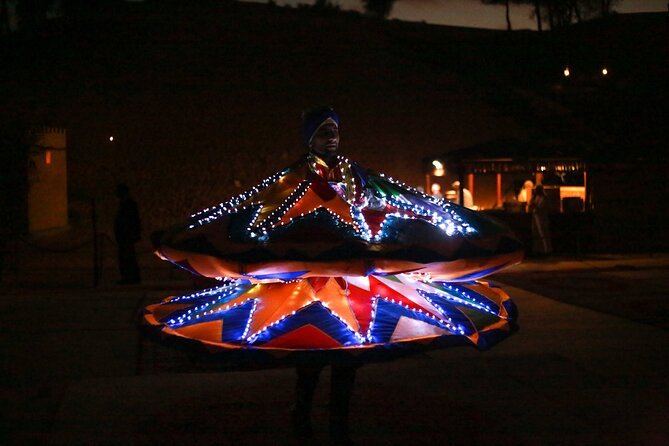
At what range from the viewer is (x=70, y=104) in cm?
3941

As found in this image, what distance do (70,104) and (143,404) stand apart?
35.1 meters

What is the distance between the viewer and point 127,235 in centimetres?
1473

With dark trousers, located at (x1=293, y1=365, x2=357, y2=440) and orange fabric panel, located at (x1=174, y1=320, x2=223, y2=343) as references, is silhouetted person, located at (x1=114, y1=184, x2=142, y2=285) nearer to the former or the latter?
dark trousers, located at (x1=293, y1=365, x2=357, y2=440)

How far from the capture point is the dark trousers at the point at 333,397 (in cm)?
521

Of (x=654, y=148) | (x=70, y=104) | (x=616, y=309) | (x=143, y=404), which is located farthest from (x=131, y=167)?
(x=143, y=404)

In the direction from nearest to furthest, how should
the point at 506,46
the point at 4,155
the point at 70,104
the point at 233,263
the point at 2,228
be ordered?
the point at 233,263 < the point at 2,228 < the point at 4,155 < the point at 70,104 < the point at 506,46

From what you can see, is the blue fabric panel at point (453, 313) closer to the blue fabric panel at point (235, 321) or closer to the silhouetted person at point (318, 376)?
the silhouetted person at point (318, 376)

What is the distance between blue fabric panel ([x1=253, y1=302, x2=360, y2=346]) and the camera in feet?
15.5

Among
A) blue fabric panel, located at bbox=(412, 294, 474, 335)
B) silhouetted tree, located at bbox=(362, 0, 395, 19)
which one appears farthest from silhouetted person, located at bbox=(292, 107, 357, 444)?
silhouetted tree, located at bbox=(362, 0, 395, 19)

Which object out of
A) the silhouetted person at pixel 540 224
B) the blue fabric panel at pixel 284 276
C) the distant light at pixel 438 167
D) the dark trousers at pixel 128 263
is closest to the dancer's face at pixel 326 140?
the blue fabric panel at pixel 284 276

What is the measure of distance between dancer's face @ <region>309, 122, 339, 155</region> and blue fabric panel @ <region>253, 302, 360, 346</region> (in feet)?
3.72

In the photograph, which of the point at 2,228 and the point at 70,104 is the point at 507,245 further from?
the point at 70,104

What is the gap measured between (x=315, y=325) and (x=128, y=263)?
10684 mm

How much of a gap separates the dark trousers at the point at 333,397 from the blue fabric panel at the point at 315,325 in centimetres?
39
